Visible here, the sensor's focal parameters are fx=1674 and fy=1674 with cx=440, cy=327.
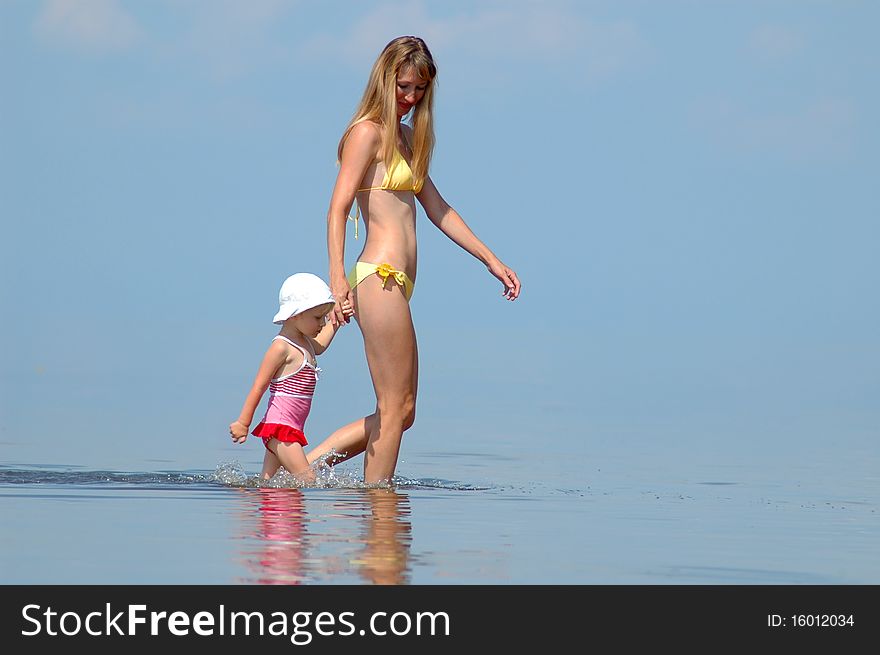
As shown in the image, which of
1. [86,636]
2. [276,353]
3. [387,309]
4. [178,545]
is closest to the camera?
[86,636]

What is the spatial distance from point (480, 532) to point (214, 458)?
3884mm

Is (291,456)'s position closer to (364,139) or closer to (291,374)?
(291,374)

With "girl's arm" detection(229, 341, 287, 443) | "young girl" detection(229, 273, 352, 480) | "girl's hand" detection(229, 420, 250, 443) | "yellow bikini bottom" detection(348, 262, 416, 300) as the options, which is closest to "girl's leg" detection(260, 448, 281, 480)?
"young girl" detection(229, 273, 352, 480)

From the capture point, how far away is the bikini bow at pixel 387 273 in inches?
286

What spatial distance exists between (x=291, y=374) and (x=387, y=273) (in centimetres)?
92

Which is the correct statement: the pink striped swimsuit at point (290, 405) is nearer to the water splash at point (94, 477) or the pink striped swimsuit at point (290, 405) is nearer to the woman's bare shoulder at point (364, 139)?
the water splash at point (94, 477)

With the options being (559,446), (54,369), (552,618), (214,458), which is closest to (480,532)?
(552,618)

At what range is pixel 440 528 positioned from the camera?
582 centimetres

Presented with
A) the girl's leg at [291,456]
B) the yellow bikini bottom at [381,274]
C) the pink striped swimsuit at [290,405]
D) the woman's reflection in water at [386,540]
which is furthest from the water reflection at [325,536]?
the yellow bikini bottom at [381,274]

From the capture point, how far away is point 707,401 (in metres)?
16.9

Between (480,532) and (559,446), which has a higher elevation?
(559,446)

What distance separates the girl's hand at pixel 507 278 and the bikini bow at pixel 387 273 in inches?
20.3

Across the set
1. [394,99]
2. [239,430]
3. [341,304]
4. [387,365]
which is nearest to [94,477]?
[239,430]

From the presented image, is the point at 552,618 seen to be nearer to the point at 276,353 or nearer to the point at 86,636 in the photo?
the point at 86,636
